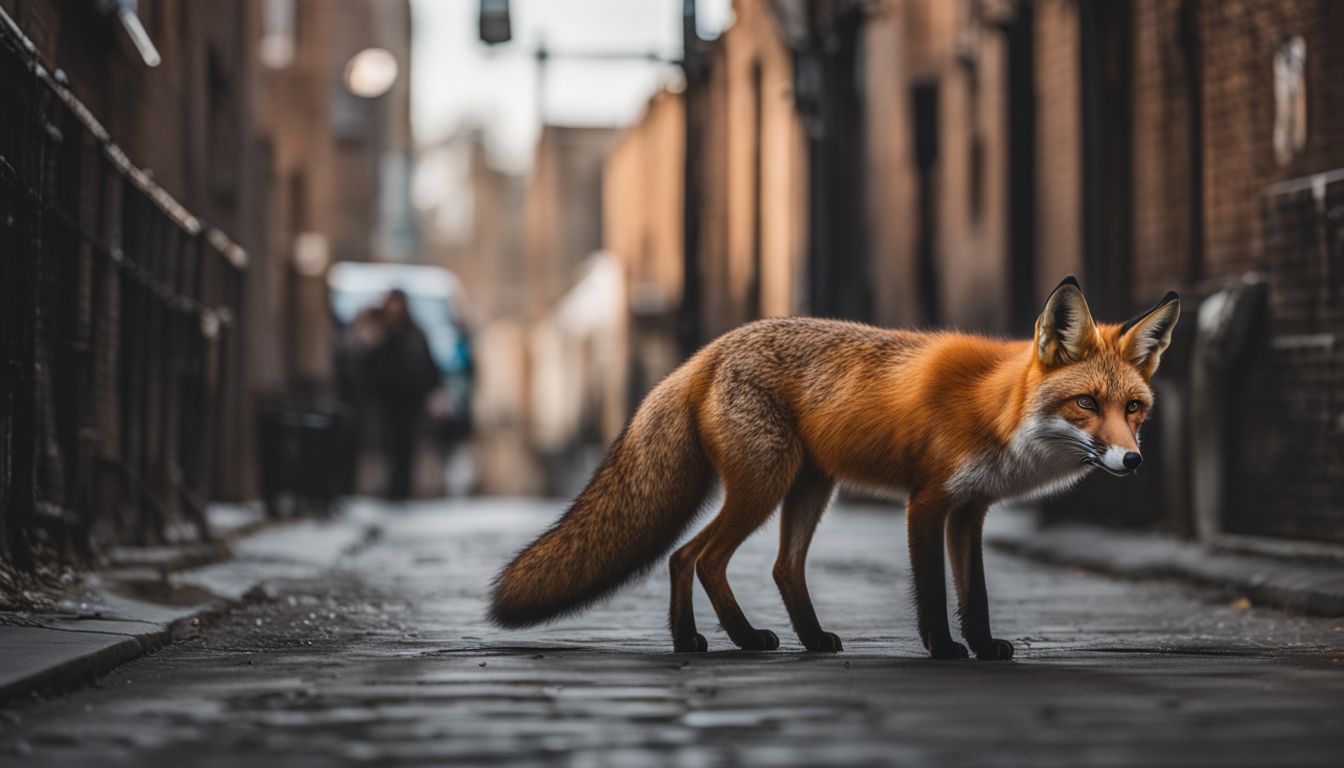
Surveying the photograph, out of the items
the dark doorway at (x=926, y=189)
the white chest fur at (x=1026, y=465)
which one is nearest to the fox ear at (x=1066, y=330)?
the white chest fur at (x=1026, y=465)

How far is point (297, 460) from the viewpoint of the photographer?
65.7 feet

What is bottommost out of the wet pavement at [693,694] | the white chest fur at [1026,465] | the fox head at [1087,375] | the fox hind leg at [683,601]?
the wet pavement at [693,694]

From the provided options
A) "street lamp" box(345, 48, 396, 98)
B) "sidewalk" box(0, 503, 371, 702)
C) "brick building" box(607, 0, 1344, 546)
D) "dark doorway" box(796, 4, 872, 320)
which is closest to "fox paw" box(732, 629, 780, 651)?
"sidewalk" box(0, 503, 371, 702)

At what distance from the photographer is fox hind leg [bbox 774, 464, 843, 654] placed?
811cm

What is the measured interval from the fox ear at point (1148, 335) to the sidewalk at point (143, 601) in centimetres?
343

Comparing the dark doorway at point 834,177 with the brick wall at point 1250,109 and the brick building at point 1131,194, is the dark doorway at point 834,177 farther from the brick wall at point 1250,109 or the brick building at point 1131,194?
the brick wall at point 1250,109

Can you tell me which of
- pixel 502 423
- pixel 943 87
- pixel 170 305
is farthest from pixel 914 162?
pixel 502 423

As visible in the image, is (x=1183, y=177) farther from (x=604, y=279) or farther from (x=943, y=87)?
(x=604, y=279)

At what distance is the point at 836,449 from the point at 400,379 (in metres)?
16.1

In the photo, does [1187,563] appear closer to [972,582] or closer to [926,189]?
[972,582]

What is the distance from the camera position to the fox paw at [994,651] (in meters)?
7.70

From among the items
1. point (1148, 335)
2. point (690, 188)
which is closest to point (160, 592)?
point (1148, 335)

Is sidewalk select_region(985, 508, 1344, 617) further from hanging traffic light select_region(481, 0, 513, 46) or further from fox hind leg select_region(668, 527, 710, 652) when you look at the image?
hanging traffic light select_region(481, 0, 513, 46)

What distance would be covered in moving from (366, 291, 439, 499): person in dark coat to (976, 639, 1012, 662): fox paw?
1628 cm
